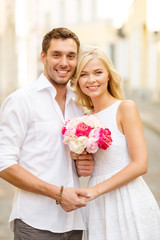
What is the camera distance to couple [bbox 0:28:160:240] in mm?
2578

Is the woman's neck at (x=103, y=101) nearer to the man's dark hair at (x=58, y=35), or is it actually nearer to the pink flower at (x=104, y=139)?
the pink flower at (x=104, y=139)

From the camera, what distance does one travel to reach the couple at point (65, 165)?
2578mm

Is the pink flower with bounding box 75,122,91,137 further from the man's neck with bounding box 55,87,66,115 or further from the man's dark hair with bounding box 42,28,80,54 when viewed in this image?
the man's dark hair with bounding box 42,28,80,54

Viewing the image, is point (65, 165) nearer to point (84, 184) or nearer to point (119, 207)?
point (119, 207)

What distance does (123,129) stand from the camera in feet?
9.09

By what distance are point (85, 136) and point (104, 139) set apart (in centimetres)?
14

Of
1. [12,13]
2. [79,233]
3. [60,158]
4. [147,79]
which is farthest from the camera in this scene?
[12,13]

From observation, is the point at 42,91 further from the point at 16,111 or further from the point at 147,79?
the point at 147,79

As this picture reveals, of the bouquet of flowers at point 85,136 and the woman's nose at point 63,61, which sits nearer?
the bouquet of flowers at point 85,136

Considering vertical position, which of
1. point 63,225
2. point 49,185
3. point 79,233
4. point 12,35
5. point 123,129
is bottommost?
point 12,35

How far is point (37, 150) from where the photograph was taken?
2654 mm

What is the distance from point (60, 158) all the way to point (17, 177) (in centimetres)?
35

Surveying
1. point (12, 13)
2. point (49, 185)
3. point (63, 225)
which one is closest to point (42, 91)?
point (49, 185)

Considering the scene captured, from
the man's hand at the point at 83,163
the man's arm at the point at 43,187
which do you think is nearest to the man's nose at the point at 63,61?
the man's hand at the point at 83,163
